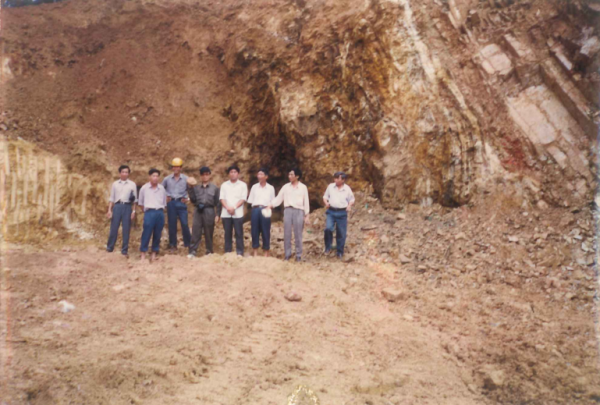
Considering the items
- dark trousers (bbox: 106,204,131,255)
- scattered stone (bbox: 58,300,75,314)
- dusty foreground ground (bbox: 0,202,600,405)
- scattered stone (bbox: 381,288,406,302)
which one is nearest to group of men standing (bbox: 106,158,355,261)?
dark trousers (bbox: 106,204,131,255)

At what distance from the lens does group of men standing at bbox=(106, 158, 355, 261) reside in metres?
6.88

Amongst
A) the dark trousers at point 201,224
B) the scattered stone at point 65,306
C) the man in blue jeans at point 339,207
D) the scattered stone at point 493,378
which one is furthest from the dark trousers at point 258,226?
the scattered stone at point 493,378

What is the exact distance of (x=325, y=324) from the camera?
15.9ft

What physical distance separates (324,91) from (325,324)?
20.6 ft

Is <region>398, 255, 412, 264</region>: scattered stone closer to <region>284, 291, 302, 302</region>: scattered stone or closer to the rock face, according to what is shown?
the rock face

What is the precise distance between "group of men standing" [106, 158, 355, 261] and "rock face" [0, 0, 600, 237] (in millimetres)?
2160

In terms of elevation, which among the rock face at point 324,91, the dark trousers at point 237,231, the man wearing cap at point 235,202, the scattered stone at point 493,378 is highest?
the rock face at point 324,91

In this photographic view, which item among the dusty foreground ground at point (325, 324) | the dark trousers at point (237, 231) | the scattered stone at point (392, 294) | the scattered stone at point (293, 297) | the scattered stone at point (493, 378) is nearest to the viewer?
the dusty foreground ground at point (325, 324)

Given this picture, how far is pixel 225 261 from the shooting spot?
21.3ft

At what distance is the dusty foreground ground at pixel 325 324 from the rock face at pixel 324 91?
1640 millimetres

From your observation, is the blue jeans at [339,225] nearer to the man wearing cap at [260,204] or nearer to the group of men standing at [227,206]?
the group of men standing at [227,206]

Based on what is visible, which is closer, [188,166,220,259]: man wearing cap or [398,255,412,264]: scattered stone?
[398,255,412,264]: scattered stone

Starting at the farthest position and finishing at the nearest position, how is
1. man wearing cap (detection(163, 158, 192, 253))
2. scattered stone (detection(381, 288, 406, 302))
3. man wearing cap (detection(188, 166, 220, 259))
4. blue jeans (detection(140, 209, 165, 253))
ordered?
man wearing cap (detection(163, 158, 192, 253)) < man wearing cap (detection(188, 166, 220, 259)) < blue jeans (detection(140, 209, 165, 253)) < scattered stone (detection(381, 288, 406, 302))

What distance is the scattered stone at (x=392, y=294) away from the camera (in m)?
5.70
